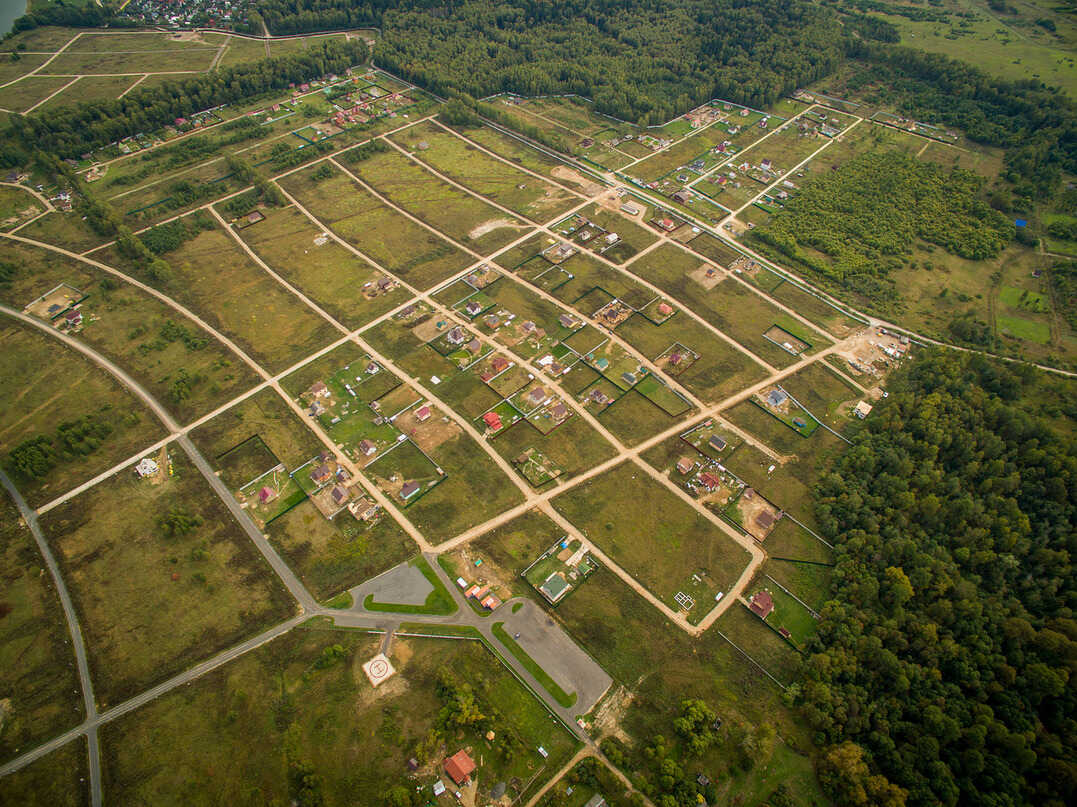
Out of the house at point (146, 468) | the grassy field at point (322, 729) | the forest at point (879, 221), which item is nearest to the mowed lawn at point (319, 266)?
the house at point (146, 468)

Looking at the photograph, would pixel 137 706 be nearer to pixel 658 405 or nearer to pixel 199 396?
pixel 199 396

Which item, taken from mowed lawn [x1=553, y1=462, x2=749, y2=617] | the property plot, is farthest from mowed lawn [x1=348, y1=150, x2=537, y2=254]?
the property plot

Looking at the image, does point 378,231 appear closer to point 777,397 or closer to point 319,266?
point 319,266

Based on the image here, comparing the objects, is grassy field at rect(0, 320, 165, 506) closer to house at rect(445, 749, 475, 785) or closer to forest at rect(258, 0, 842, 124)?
house at rect(445, 749, 475, 785)

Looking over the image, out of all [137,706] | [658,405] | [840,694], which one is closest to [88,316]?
[137,706]

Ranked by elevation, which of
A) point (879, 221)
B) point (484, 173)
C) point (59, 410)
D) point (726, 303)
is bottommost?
point (726, 303)

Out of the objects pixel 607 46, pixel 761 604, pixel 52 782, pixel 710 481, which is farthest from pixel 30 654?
pixel 607 46

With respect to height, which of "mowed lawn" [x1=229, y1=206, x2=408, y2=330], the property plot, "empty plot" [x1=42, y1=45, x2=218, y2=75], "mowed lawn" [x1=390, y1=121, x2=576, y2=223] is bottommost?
the property plot
